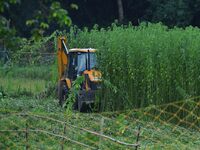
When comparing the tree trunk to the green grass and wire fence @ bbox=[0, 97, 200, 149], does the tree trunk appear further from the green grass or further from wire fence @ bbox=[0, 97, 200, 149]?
wire fence @ bbox=[0, 97, 200, 149]

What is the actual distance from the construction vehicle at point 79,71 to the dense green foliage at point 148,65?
0.36 metres

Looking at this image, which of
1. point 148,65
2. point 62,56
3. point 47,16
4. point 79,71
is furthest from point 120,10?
point 47,16

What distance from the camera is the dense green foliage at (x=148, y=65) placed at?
12758 mm

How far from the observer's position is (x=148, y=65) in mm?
13086

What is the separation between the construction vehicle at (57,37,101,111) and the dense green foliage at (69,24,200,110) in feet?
1.19

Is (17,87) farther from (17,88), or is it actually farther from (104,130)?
(104,130)

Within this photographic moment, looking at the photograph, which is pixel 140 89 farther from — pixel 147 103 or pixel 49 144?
pixel 49 144

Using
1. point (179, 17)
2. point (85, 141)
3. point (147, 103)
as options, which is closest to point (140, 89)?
point (147, 103)

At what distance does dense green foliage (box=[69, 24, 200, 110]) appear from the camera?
12.8m

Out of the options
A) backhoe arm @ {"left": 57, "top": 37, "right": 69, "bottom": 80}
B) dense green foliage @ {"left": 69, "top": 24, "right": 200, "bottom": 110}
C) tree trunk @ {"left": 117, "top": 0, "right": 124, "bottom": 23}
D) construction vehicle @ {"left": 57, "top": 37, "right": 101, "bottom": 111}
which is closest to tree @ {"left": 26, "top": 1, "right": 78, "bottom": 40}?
dense green foliage @ {"left": 69, "top": 24, "right": 200, "bottom": 110}

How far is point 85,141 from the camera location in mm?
8195

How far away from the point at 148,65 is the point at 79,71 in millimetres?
2690

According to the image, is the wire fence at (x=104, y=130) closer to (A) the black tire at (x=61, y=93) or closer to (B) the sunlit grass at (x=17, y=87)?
(A) the black tire at (x=61, y=93)

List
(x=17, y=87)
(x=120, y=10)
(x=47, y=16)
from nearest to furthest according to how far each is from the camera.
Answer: (x=47, y=16), (x=17, y=87), (x=120, y=10)
